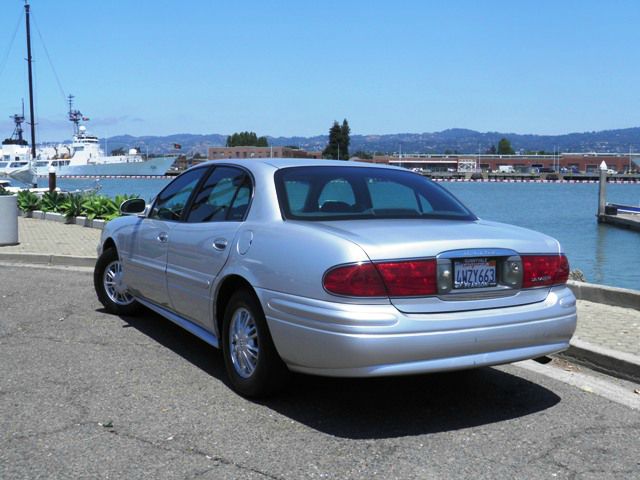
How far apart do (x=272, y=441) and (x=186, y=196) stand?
8.79 feet

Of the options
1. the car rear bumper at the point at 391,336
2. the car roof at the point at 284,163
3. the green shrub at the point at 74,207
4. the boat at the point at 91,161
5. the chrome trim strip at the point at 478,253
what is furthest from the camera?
the boat at the point at 91,161

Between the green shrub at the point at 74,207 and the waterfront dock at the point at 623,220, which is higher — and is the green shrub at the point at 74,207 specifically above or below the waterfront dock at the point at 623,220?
above

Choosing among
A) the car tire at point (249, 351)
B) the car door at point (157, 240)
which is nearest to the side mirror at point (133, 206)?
the car door at point (157, 240)

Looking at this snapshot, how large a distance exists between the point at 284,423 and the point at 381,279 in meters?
1.11

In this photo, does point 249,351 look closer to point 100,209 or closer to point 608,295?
point 608,295

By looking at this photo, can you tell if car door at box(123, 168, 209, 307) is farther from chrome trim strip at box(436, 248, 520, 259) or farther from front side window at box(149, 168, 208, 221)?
chrome trim strip at box(436, 248, 520, 259)

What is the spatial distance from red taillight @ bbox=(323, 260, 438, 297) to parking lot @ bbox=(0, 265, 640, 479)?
86 cm

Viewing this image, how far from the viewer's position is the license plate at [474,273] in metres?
4.31

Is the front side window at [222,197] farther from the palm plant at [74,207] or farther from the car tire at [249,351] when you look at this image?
the palm plant at [74,207]

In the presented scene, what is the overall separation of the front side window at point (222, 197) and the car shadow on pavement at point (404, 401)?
1.19m

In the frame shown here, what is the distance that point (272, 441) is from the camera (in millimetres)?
4141

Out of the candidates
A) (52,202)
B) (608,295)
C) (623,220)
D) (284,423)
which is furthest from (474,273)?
(623,220)

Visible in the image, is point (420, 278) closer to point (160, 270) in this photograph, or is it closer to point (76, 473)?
point (76, 473)

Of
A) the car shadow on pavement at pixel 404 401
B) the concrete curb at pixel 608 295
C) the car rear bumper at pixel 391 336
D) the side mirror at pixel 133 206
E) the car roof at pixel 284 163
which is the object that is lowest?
the car shadow on pavement at pixel 404 401
